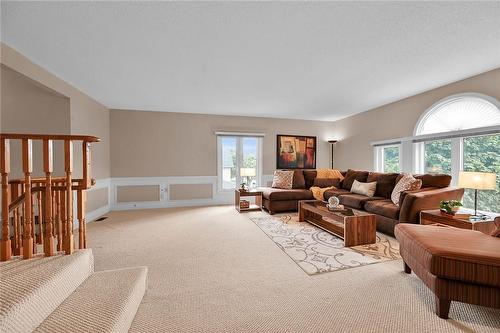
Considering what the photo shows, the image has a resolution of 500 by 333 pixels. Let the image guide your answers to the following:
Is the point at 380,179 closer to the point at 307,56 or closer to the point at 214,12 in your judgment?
the point at 307,56

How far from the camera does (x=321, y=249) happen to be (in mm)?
2539

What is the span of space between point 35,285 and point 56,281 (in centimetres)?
11

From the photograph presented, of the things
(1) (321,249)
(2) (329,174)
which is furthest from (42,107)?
(2) (329,174)

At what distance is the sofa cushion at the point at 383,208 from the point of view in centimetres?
296

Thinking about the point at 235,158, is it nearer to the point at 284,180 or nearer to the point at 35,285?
the point at 284,180

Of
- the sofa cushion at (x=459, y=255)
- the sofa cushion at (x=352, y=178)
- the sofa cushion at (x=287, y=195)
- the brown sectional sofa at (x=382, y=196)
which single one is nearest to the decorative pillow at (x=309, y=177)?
the brown sectional sofa at (x=382, y=196)

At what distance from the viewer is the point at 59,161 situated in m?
3.29

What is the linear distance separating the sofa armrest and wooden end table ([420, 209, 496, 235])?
9 centimetres

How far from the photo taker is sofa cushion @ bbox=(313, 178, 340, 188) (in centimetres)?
493

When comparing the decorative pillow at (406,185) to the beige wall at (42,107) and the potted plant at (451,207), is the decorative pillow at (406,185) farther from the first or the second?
the beige wall at (42,107)

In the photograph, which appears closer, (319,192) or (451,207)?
(451,207)

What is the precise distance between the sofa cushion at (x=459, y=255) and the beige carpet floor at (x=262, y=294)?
A: 35 cm

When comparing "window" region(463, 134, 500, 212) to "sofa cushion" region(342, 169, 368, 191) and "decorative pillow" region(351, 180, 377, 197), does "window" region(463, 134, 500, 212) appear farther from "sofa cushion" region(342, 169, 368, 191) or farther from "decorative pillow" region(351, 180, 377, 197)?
"sofa cushion" region(342, 169, 368, 191)

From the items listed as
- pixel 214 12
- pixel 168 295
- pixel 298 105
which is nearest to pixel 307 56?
pixel 214 12
